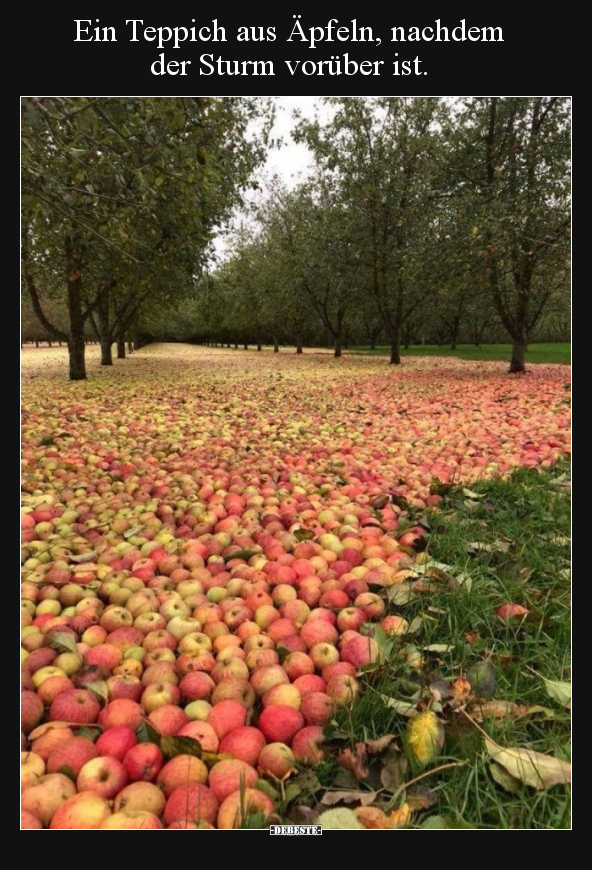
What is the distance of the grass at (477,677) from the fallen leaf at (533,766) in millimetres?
27

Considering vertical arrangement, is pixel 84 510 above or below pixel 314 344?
below

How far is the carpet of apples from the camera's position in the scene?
5.17 feet

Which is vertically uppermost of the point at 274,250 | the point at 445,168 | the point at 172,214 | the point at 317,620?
the point at 274,250

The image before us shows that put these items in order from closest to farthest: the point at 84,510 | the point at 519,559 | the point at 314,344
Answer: the point at 519,559
the point at 84,510
the point at 314,344

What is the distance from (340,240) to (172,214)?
582 inches

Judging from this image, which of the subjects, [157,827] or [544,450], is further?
[544,450]

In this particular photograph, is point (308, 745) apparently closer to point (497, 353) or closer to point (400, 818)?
point (400, 818)

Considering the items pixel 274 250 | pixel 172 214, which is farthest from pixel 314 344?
pixel 172 214

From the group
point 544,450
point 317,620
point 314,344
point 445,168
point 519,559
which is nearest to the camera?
point 317,620

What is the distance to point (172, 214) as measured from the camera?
722cm

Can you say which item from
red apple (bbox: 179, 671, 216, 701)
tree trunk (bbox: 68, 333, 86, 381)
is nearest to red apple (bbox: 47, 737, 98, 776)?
red apple (bbox: 179, 671, 216, 701)

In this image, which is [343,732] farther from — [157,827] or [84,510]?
[84,510]

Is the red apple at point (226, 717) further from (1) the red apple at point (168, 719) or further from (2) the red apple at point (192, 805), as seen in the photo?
(2) the red apple at point (192, 805)

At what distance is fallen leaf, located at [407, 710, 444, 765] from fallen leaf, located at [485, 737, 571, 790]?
6.3 inches
